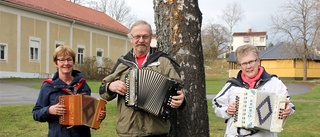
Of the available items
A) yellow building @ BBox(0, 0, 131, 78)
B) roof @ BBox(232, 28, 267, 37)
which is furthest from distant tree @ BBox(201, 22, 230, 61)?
yellow building @ BBox(0, 0, 131, 78)

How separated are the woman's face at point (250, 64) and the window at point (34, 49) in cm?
2731

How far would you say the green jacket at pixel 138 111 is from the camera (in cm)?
355

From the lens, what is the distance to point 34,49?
29.4 m

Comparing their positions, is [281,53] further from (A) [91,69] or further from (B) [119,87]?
(B) [119,87]

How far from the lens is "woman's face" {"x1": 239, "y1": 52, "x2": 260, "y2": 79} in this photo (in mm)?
3607

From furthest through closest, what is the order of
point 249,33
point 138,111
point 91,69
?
1. point 249,33
2. point 91,69
3. point 138,111

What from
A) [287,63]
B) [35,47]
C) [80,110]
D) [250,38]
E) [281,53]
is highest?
[250,38]

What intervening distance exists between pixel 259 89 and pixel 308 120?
7.89 m

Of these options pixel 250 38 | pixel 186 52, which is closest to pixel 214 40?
pixel 250 38

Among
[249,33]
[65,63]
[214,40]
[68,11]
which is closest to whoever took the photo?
[65,63]

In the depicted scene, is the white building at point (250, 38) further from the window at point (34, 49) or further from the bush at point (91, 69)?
the window at point (34, 49)

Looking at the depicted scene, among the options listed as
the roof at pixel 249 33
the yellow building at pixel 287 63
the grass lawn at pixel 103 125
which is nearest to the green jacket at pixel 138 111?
the grass lawn at pixel 103 125

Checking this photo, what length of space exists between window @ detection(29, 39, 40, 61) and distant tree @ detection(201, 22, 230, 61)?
33.2m

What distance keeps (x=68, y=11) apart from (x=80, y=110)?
3178 centimetres
